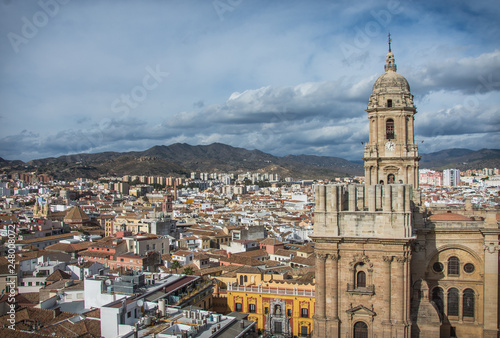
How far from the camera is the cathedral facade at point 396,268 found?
1855 cm

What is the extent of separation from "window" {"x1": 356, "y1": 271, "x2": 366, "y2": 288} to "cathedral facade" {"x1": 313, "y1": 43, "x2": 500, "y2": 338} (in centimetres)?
4

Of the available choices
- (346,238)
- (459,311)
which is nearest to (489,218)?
(459,311)

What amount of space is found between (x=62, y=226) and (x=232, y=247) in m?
34.9

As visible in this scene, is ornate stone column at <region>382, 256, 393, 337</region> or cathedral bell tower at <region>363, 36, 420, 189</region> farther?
cathedral bell tower at <region>363, 36, 420, 189</region>

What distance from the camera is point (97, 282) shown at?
28.6 metres

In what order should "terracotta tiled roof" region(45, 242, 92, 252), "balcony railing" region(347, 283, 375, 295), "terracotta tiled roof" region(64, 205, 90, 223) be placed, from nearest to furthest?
1. "balcony railing" region(347, 283, 375, 295)
2. "terracotta tiled roof" region(45, 242, 92, 252)
3. "terracotta tiled roof" region(64, 205, 90, 223)

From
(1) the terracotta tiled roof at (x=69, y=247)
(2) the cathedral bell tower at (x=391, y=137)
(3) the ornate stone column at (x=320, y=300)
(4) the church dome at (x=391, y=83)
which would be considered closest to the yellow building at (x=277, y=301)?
(2) the cathedral bell tower at (x=391, y=137)

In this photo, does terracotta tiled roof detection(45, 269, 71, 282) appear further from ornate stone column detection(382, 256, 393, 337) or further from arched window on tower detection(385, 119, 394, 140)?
ornate stone column detection(382, 256, 393, 337)

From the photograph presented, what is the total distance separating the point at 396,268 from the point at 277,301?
13641 mm

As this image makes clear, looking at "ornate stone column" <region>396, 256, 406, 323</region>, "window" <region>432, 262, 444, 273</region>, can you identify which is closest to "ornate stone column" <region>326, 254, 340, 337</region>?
"ornate stone column" <region>396, 256, 406, 323</region>

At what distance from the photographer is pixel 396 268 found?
61.0 ft

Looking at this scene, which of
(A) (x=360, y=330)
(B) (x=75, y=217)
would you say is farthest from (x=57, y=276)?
(B) (x=75, y=217)

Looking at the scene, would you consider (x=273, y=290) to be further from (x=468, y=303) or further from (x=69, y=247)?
(x=69, y=247)

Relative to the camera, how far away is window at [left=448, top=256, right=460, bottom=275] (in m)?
21.1
